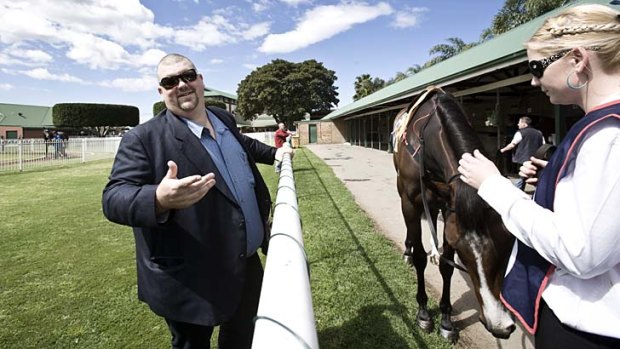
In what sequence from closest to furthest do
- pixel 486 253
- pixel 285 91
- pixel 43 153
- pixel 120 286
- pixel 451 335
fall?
pixel 486 253
pixel 451 335
pixel 120 286
pixel 43 153
pixel 285 91

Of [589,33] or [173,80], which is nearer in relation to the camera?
[589,33]

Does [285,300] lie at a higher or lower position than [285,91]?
lower

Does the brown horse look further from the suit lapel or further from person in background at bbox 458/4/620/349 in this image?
the suit lapel

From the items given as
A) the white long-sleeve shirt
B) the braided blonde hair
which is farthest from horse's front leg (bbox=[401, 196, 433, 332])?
the braided blonde hair

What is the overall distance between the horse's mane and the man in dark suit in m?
1.28

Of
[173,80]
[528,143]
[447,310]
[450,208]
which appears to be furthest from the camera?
[528,143]

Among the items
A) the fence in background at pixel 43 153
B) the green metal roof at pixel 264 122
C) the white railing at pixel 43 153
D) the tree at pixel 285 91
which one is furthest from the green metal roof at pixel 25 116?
the white railing at pixel 43 153

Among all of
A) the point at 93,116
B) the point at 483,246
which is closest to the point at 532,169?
the point at 483,246

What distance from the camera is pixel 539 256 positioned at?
1.20 metres

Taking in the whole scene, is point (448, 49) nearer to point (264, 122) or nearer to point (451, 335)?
point (451, 335)

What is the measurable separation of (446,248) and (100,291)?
3.67 m

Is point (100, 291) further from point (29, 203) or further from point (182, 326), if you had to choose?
point (29, 203)

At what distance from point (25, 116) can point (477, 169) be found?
76.7m

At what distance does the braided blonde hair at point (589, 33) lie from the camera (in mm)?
1015
